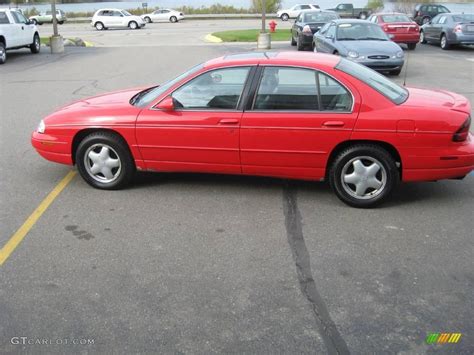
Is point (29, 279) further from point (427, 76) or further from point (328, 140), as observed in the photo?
point (427, 76)

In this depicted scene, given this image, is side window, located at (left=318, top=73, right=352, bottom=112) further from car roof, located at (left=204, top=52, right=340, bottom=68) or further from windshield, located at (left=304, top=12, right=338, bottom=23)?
windshield, located at (left=304, top=12, right=338, bottom=23)

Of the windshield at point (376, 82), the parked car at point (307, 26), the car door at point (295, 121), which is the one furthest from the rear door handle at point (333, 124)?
the parked car at point (307, 26)

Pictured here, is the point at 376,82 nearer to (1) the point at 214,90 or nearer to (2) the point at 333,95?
(2) the point at 333,95

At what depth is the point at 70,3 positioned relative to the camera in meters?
87.6

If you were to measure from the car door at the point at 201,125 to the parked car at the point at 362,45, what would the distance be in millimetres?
8250

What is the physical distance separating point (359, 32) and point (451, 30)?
25.3ft

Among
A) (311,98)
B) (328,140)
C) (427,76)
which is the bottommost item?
(427,76)

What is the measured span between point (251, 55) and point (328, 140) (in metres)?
1.39

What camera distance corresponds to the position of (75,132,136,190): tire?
5562 millimetres

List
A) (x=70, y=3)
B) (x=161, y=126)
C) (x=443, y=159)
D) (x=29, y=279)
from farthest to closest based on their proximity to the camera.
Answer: (x=70, y=3) < (x=161, y=126) < (x=443, y=159) < (x=29, y=279)

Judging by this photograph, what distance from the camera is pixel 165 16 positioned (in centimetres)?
4900

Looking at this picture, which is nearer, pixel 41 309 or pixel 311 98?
pixel 41 309

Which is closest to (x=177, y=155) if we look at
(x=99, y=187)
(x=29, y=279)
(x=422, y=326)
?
(x=99, y=187)

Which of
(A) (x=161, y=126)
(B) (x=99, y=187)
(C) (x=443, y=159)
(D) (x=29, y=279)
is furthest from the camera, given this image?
(B) (x=99, y=187)
